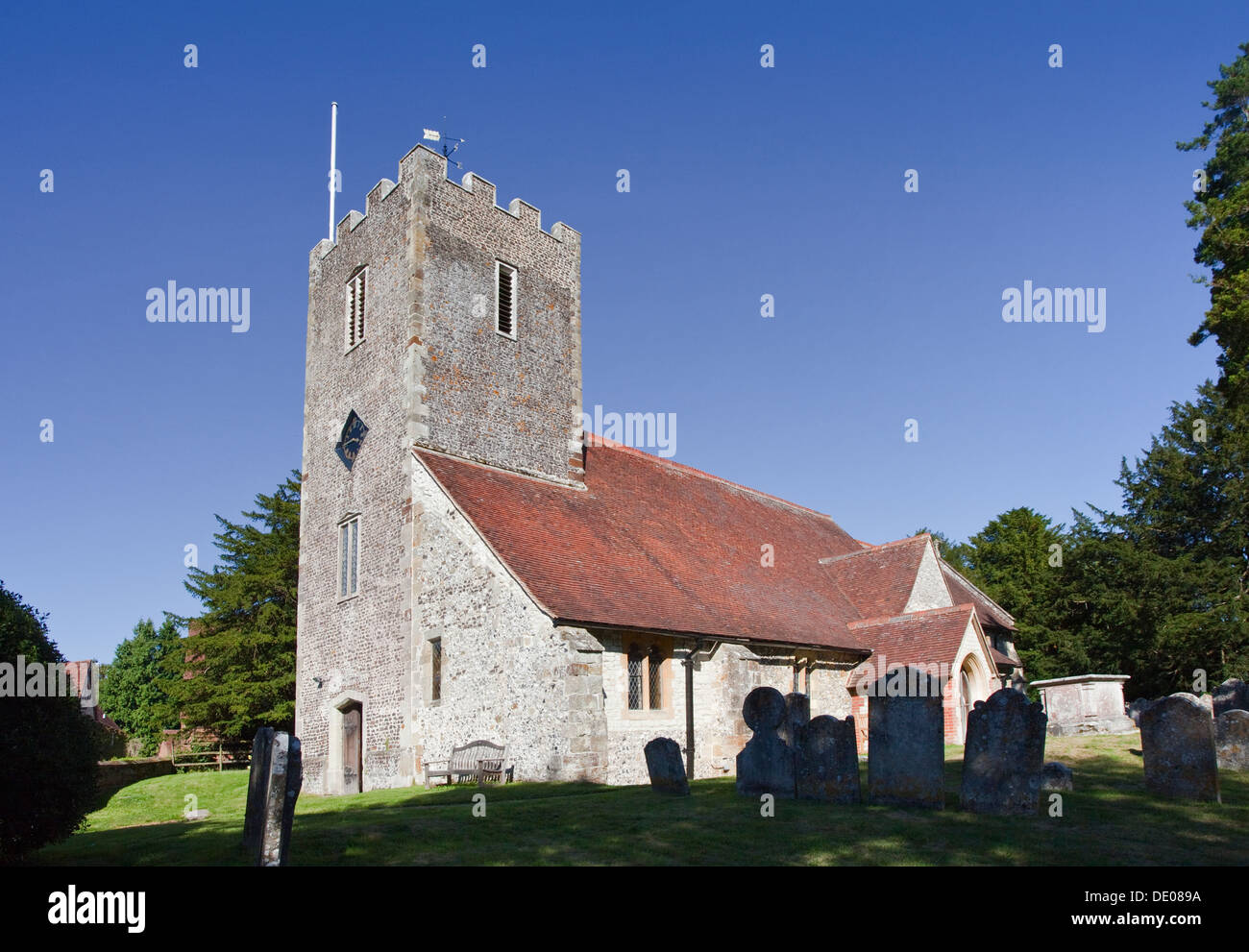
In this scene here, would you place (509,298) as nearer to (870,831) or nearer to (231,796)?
(231,796)

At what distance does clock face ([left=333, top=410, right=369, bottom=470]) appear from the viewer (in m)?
22.3

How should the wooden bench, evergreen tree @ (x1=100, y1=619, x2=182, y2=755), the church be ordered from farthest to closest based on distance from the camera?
evergreen tree @ (x1=100, y1=619, x2=182, y2=755) < the church < the wooden bench

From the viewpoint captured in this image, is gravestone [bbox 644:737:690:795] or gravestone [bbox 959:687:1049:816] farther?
gravestone [bbox 644:737:690:795]

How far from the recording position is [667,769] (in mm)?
13445

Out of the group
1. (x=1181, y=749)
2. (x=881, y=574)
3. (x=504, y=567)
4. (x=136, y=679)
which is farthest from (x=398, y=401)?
(x=136, y=679)

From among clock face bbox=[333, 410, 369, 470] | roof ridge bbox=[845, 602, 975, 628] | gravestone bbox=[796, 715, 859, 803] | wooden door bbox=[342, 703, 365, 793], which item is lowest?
wooden door bbox=[342, 703, 365, 793]

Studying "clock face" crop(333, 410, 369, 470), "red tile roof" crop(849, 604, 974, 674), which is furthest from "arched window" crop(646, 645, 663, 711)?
"clock face" crop(333, 410, 369, 470)

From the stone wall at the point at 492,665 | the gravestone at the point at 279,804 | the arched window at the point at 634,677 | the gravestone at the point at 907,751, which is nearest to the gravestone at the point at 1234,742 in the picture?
the gravestone at the point at 907,751

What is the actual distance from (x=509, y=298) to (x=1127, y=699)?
1046 inches

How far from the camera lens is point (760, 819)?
10.8 meters

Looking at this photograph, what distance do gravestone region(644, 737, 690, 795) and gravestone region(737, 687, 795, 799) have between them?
868 millimetres

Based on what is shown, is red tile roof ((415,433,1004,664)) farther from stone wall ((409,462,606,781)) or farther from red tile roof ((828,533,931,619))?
stone wall ((409,462,606,781))

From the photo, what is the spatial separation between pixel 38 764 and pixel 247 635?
1186 inches

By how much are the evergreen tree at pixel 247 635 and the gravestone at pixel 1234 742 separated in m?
31.8
